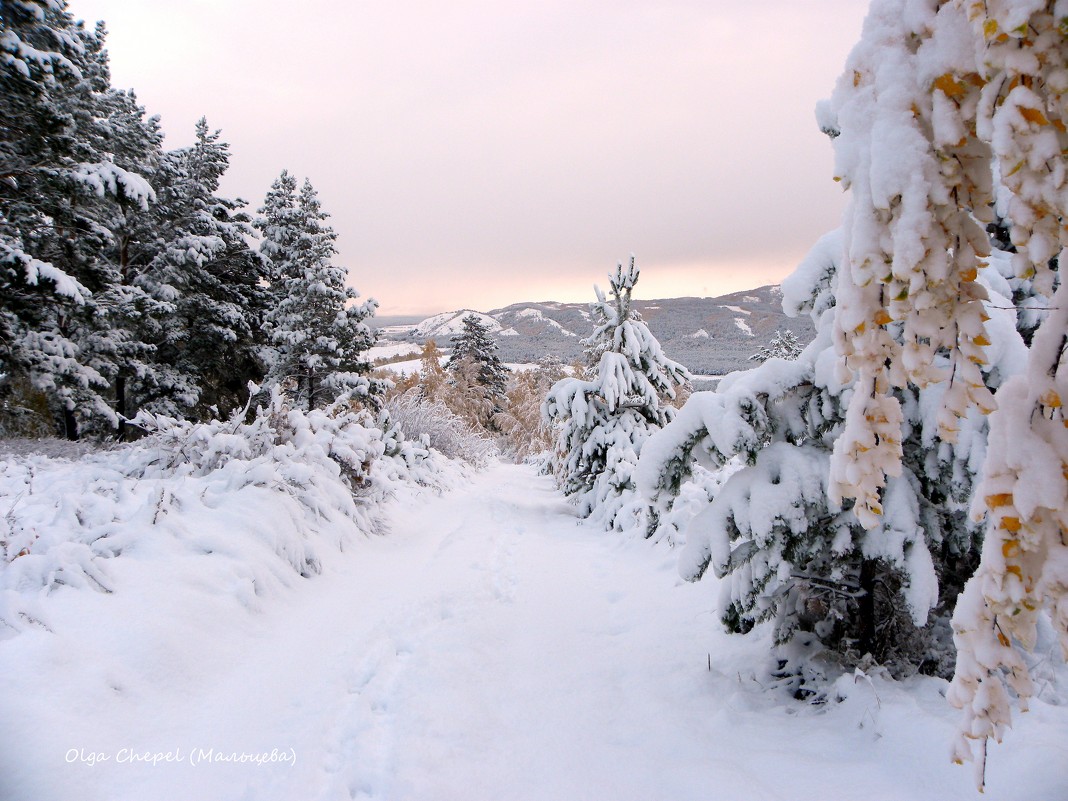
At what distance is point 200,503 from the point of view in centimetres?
520

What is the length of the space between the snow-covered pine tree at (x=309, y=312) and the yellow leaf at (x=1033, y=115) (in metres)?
17.3

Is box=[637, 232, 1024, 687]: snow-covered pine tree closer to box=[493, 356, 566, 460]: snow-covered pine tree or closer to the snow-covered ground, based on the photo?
the snow-covered ground

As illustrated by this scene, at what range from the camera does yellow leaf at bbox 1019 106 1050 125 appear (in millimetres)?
897

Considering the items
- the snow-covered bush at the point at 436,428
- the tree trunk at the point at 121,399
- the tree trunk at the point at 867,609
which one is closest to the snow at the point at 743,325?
the snow-covered bush at the point at 436,428

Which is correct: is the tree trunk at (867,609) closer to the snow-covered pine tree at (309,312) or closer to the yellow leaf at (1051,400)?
the yellow leaf at (1051,400)

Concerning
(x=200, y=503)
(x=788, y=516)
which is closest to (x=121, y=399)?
(x=200, y=503)

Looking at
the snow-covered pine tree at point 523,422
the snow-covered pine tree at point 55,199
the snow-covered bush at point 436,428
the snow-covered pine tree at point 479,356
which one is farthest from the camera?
the snow-covered pine tree at point 479,356

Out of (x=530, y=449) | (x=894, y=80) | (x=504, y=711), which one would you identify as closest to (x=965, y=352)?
(x=894, y=80)

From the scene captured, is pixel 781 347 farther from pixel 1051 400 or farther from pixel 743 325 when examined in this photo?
pixel 743 325

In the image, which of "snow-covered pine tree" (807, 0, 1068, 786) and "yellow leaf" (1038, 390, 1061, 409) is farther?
"yellow leaf" (1038, 390, 1061, 409)

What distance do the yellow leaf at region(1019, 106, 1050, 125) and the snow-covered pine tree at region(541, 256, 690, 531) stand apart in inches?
353

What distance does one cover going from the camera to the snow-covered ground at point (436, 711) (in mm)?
2377

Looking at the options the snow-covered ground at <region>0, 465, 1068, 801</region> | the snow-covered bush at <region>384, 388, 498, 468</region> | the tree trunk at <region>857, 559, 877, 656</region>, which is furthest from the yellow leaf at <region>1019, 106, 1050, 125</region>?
the snow-covered bush at <region>384, 388, 498, 468</region>

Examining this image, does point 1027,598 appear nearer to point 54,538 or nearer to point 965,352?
point 965,352
